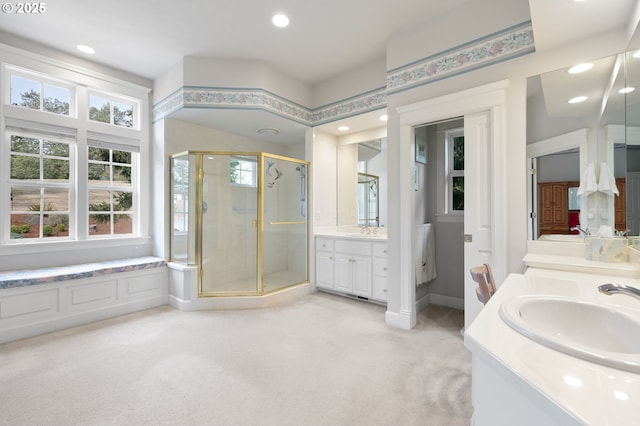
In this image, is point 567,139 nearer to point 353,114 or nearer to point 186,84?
point 353,114

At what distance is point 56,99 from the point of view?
3342mm

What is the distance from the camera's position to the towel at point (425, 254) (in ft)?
10.6

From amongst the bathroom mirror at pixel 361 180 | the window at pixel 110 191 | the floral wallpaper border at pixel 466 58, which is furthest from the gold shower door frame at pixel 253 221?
the floral wallpaper border at pixel 466 58

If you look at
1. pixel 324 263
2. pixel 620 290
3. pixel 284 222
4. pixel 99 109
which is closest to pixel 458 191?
pixel 324 263

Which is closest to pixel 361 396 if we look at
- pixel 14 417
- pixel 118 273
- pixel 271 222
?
pixel 14 417

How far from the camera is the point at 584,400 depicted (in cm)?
51

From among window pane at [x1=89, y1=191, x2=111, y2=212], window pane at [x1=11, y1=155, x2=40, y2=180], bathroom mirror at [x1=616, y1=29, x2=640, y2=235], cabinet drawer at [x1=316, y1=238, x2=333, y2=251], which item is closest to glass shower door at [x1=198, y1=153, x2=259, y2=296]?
cabinet drawer at [x1=316, y1=238, x2=333, y2=251]

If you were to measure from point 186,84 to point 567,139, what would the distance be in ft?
12.4

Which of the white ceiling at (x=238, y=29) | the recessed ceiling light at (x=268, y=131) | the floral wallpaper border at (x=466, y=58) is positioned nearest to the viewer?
the floral wallpaper border at (x=466, y=58)

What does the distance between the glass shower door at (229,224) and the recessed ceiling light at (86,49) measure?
162 cm

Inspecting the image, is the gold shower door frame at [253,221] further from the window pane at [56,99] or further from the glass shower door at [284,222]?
the window pane at [56,99]

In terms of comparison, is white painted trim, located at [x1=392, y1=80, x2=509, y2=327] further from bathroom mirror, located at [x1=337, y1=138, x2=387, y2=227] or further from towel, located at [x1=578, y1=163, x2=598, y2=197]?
bathroom mirror, located at [x1=337, y1=138, x2=387, y2=227]

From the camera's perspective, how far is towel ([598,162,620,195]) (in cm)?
172

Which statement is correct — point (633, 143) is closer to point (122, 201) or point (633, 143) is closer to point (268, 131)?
point (268, 131)
